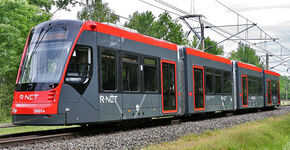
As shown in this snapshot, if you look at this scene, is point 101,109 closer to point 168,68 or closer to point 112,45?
point 112,45

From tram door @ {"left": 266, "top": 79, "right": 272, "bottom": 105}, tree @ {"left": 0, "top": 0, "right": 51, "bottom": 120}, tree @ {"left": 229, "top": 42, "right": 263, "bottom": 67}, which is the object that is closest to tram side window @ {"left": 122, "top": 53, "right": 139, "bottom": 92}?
tree @ {"left": 0, "top": 0, "right": 51, "bottom": 120}

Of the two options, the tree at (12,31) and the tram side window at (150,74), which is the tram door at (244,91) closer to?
the tram side window at (150,74)

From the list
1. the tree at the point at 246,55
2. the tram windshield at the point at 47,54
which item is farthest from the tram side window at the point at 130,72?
the tree at the point at 246,55

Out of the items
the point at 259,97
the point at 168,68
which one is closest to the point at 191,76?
the point at 168,68

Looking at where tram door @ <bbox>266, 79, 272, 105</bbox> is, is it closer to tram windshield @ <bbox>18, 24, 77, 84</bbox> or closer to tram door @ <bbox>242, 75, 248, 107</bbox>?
tram door @ <bbox>242, 75, 248, 107</bbox>

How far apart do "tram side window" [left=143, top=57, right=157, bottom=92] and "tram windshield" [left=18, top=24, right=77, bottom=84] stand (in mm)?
3811

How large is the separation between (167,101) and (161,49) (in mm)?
2133

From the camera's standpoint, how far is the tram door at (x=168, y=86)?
1472 centimetres

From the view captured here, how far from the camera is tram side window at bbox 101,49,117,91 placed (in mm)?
11383

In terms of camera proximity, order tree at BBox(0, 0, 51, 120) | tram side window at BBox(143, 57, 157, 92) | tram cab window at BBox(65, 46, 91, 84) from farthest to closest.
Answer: tree at BBox(0, 0, 51, 120) < tram side window at BBox(143, 57, 157, 92) < tram cab window at BBox(65, 46, 91, 84)

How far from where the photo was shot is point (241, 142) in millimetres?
8977

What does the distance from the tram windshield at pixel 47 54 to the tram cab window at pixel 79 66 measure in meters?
0.23

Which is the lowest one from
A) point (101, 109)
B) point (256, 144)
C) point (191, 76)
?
point (256, 144)

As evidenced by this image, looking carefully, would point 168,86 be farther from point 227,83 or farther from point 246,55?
point 246,55
